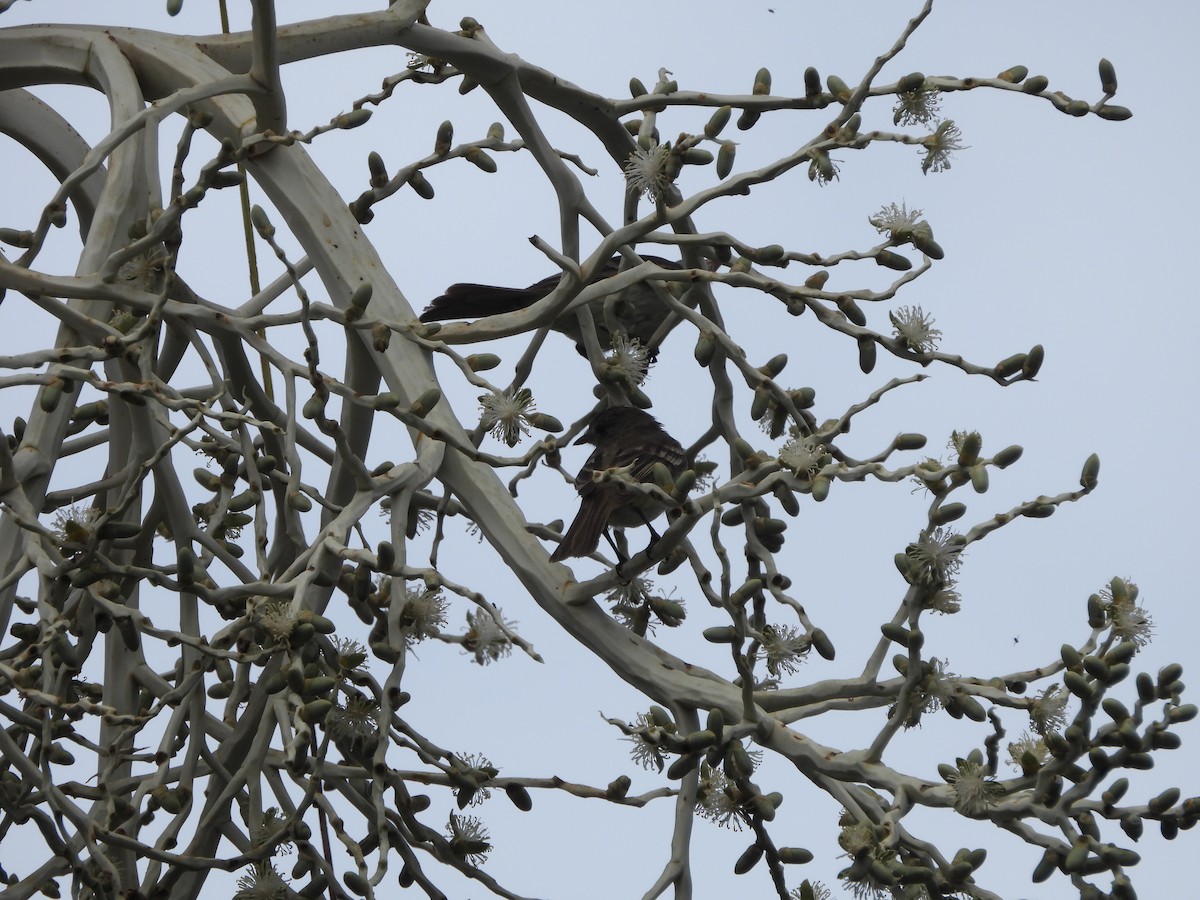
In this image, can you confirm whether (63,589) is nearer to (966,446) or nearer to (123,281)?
(123,281)

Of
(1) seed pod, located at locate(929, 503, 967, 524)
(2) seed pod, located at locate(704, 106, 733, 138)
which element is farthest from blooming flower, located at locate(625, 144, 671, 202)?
(1) seed pod, located at locate(929, 503, 967, 524)

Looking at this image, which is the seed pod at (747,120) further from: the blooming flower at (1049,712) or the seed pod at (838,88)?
the blooming flower at (1049,712)

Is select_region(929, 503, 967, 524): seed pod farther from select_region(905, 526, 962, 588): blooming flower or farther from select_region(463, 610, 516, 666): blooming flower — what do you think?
select_region(463, 610, 516, 666): blooming flower

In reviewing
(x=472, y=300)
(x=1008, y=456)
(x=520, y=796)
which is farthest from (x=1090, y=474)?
(x=472, y=300)

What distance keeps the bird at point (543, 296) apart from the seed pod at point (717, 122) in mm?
1100

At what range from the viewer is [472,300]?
4.54 m

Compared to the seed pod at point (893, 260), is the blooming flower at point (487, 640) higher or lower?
lower

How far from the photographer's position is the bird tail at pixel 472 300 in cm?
450

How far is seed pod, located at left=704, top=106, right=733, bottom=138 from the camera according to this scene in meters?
2.88

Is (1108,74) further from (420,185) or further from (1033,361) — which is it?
(420,185)

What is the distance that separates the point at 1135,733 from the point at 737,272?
3.69ft

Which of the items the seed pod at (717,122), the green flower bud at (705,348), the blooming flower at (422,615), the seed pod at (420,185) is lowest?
the blooming flower at (422,615)

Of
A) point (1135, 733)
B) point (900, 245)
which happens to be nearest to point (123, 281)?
point (900, 245)

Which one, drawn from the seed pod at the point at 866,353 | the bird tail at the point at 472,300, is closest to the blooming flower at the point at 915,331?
the seed pod at the point at 866,353
